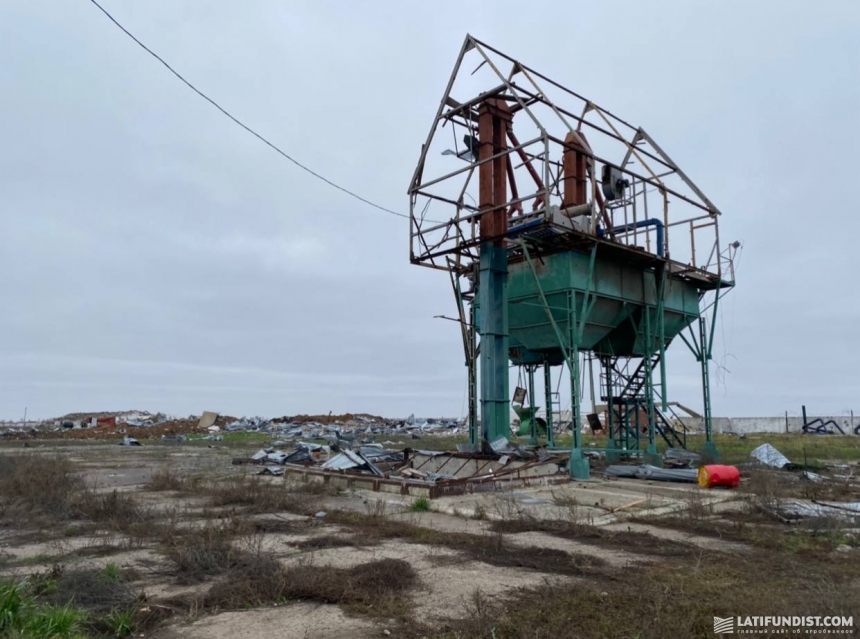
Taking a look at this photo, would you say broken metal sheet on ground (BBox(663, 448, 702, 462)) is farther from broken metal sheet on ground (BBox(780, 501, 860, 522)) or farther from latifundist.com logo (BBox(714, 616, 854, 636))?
latifundist.com logo (BBox(714, 616, 854, 636))

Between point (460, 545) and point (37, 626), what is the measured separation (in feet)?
15.5

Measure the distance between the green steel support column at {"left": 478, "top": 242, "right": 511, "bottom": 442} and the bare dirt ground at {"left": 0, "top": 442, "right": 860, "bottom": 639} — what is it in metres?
5.31

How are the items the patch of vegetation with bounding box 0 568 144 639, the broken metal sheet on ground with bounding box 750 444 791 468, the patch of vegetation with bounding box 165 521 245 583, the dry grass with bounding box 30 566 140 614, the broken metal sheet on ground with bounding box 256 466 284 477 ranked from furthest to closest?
1. the broken metal sheet on ground with bounding box 750 444 791 468
2. the broken metal sheet on ground with bounding box 256 466 284 477
3. the patch of vegetation with bounding box 165 521 245 583
4. the dry grass with bounding box 30 566 140 614
5. the patch of vegetation with bounding box 0 568 144 639

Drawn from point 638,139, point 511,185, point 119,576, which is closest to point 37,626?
point 119,576

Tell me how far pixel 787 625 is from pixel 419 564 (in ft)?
12.0

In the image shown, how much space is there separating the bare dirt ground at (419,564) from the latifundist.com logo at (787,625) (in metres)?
0.09

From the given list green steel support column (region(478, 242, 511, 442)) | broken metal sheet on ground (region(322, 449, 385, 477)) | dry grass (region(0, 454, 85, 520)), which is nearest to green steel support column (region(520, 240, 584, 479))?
green steel support column (region(478, 242, 511, 442))

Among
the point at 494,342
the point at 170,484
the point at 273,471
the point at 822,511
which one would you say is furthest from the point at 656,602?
the point at 273,471

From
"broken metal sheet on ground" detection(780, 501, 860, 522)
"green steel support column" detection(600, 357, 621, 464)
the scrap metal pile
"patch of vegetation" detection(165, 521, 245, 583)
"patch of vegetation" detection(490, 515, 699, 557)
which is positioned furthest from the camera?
"green steel support column" detection(600, 357, 621, 464)

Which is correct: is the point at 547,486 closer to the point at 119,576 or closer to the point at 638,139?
the point at 119,576

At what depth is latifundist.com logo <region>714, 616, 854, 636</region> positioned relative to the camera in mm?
4254

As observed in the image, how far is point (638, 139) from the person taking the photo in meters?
21.4

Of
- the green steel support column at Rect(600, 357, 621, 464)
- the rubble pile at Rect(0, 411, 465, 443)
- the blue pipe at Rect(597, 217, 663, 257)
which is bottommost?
the rubble pile at Rect(0, 411, 465, 443)

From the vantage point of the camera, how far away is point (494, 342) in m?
17.3
